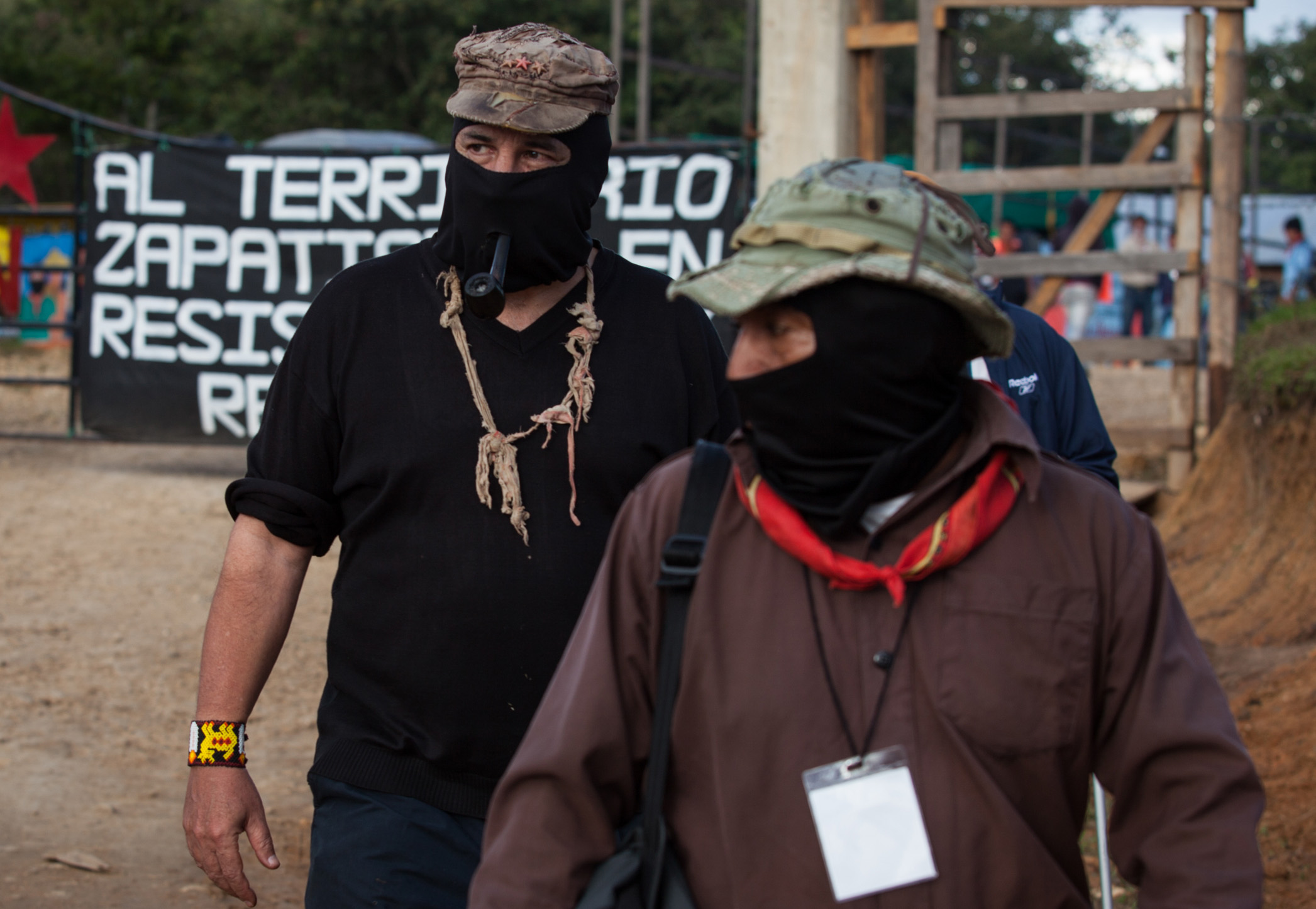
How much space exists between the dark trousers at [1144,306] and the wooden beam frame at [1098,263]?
11.3m

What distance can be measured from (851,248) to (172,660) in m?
6.27

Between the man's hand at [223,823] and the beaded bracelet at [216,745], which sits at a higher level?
the beaded bracelet at [216,745]

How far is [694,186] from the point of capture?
9.08m

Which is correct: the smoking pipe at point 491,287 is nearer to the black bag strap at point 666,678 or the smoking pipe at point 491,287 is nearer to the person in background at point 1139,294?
the black bag strap at point 666,678

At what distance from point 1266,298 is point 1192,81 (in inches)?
545

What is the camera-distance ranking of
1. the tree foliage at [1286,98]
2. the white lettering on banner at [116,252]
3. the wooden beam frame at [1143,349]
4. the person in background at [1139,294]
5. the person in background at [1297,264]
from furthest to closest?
the tree foliage at [1286,98]
the person in background at [1297,264]
the person in background at [1139,294]
the white lettering on banner at [116,252]
the wooden beam frame at [1143,349]

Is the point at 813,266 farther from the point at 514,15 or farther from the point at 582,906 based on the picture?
the point at 514,15

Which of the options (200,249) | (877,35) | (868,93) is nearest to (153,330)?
(200,249)

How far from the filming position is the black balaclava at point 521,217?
2.73 metres

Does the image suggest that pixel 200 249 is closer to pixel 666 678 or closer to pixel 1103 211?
pixel 1103 211

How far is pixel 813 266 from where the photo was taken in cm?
177

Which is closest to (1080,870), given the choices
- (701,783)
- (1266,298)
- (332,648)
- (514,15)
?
(701,783)

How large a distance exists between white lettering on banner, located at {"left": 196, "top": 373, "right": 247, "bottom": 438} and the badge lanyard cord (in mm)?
8953

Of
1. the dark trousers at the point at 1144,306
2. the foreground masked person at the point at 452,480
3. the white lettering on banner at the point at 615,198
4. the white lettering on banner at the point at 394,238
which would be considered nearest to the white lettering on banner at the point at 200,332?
the white lettering on banner at the point at 394,238
